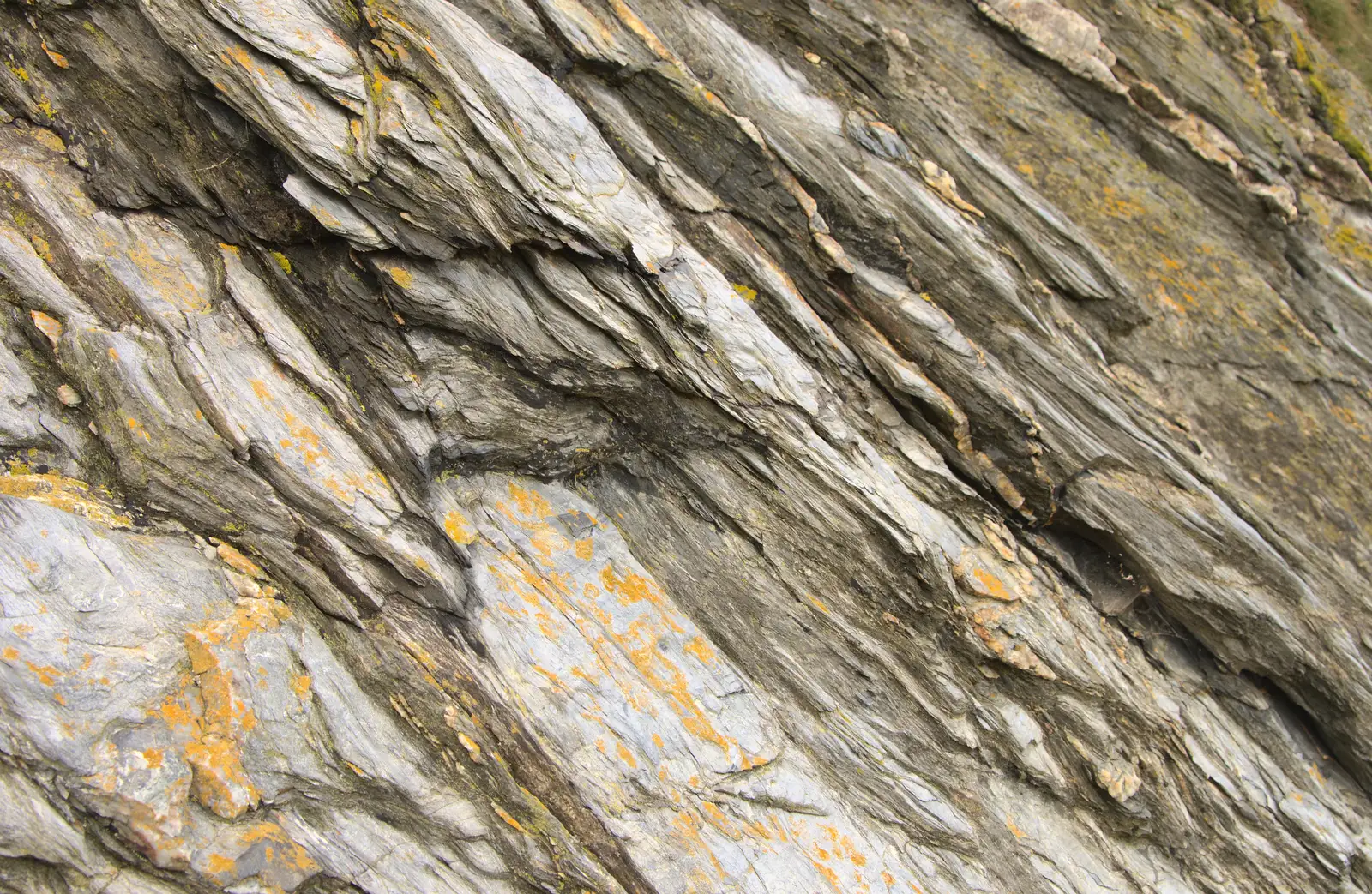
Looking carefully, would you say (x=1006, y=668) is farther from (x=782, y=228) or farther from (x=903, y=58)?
(x=903, y=58)

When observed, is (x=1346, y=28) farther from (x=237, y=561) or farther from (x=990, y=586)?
(x=237, y=561)

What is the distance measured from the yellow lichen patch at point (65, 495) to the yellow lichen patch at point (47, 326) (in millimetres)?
1688

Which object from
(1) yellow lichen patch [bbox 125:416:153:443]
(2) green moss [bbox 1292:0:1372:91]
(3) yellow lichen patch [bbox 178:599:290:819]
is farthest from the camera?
(2) green moss [bbox 1292:0:1372:91]

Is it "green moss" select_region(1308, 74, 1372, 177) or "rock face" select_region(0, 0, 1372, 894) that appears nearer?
"rock face" select_region(0, 0, 1372, 894)

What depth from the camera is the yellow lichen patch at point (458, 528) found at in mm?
9797

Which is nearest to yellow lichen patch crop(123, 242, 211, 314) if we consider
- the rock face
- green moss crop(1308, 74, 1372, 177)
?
the rock face

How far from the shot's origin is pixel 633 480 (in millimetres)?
11172

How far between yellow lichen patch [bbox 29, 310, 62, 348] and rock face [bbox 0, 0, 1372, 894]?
0.20 ft

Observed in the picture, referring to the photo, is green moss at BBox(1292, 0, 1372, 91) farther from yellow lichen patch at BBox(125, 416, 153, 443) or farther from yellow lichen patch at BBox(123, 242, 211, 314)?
yellow lichen patch at BBox(125, 416, 153, 443)

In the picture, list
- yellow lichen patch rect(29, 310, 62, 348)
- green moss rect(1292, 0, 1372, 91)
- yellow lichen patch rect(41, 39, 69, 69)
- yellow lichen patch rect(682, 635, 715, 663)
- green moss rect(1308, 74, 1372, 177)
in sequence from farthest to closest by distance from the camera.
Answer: green moss rect(1292, 0, 1372, 91) < green moss rect(1308, 74, 1372, 177) < yellow lichen patch rect(682, 635, 715, 663) < yellow lichen patch rect(41, 39, 69, 69) < yellow lichen patch rect(29, 310, 62, 348)

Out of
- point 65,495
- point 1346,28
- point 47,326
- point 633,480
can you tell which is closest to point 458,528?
point 633,480

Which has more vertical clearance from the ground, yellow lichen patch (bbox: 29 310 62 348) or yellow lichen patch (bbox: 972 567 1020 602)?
yellow lichen patch (bbox: 972 567 1020 602)

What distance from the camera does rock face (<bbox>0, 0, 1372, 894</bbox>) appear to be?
8164 millimetres

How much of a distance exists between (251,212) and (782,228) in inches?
305
